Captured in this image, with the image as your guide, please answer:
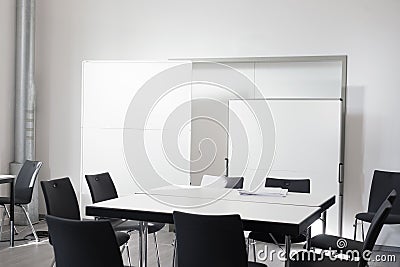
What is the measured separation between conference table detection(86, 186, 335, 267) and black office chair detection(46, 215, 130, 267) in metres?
0.69

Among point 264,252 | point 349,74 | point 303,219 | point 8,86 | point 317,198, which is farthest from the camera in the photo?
point 8,86

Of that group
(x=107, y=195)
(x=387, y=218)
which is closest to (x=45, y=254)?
(x=107, y=195)

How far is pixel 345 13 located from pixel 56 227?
14.5ft

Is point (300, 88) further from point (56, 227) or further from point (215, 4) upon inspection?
point (56, 227)

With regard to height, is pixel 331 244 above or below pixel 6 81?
below

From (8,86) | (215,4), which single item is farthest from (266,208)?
(8,86)

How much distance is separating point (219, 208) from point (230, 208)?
0.25 feet

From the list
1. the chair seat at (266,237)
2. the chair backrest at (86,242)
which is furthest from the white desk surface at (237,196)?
the chair backrest at (86,242)

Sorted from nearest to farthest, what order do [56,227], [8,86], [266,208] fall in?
[56,227], [266,208], [8,86]

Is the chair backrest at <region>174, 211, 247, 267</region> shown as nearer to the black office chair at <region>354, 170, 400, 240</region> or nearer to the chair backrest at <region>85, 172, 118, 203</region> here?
Answer: the chair backrest at <region>85, 172, 118, 203</region>

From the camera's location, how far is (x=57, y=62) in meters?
7.60

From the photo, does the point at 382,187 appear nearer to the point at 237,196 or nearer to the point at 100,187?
the point at 237,196

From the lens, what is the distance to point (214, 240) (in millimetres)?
3104

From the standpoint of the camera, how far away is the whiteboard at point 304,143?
612 cm
